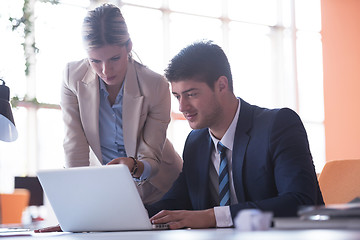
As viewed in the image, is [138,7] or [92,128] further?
[138,7]

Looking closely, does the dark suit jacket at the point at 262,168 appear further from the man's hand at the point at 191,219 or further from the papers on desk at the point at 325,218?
the papers on desk at the point at 325,218

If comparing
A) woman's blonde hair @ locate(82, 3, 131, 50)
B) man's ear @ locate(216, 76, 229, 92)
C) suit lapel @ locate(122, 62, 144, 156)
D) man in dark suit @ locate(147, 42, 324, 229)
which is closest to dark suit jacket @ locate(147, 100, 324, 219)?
man in dark suit @ locate(147, 42, 324, 229)

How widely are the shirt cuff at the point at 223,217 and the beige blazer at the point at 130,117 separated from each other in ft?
2.18

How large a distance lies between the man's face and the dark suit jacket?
10 cm

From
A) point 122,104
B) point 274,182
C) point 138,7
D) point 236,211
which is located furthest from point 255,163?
point 138,7

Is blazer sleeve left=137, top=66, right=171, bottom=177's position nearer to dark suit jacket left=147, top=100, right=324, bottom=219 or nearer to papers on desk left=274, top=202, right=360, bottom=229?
dark suit jacket left=147, top=100, right=324, bottom=219

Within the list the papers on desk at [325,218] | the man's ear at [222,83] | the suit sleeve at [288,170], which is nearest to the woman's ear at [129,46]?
the man's ear at [222,83]

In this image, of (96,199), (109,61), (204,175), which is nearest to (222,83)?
(204,175)

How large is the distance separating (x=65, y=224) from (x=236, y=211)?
23.1 inches

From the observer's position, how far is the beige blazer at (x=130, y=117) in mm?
2586

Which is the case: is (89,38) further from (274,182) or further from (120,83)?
(274,182)

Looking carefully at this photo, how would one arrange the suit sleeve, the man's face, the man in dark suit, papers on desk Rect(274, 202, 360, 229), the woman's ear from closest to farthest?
papers on desk Rect(274, 202, 360, 229)
the suit sleeve
the man in dark suit
the man's face
the woman's ear

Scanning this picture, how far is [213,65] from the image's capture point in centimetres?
237

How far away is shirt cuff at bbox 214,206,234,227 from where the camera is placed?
188cm
